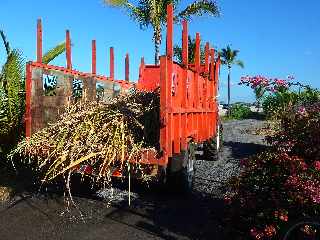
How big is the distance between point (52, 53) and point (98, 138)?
19.3 feet

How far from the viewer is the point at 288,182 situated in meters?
5.53

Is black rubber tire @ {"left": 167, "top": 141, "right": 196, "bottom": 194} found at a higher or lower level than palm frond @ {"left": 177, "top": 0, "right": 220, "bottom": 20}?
lower

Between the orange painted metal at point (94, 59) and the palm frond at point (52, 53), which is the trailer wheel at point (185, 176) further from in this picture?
the palm frond at point (52, 53)

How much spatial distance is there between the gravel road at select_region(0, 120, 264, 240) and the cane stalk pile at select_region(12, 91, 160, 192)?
23.3 inches

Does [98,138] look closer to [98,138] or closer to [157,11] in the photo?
[98,138]

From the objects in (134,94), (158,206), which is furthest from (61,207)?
(134,94)

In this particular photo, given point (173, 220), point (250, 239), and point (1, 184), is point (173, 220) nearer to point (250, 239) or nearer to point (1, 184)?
point (250, 239)

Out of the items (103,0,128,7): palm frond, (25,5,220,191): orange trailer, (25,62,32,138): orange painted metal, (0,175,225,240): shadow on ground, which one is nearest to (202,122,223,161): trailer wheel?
(25,5,220,191): orange trailer

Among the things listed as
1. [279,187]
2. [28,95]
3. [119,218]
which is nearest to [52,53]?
[28,95]

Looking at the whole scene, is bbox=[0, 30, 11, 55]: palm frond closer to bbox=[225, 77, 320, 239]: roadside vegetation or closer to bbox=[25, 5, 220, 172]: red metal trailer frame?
bbox=[25, 5, 220, 172]: red metal trailer frame

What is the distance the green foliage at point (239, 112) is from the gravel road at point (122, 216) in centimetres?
3398

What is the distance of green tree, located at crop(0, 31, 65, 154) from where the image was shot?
377 inches

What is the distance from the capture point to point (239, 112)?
42.8 metres

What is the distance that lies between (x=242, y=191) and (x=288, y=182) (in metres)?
0.77
